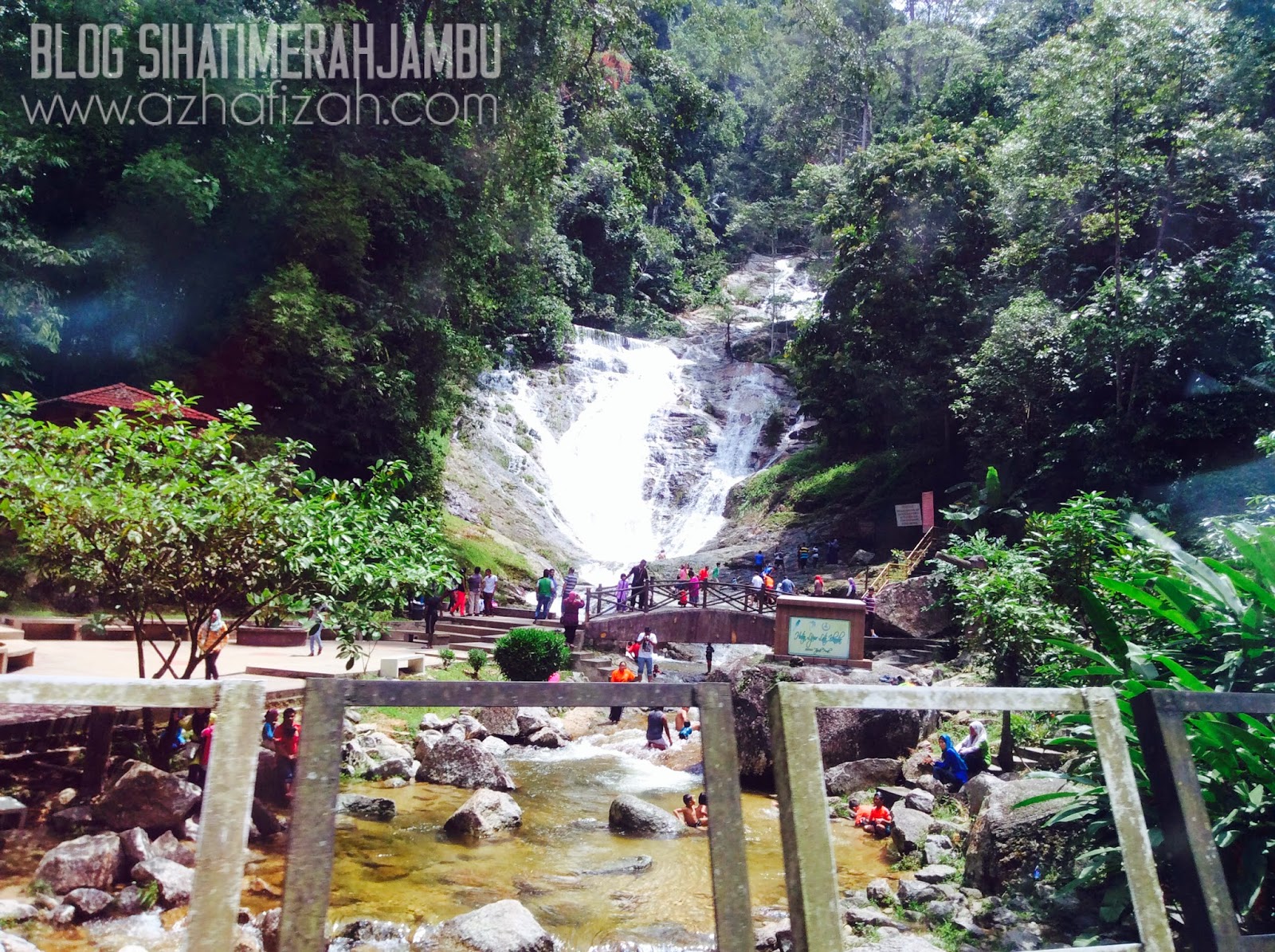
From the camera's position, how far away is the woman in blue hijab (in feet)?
32.4

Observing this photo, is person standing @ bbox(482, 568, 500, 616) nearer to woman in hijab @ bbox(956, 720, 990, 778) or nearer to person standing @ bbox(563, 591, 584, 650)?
person standing @ bbox(563, 591, 584, 650)

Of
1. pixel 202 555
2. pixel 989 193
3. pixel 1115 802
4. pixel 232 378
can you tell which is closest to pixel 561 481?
pixel 232 378

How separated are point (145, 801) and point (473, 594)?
1439cm

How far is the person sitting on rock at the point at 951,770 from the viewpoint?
988cm

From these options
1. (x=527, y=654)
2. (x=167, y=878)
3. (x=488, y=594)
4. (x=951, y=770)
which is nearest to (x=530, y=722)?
(x=527, y=654)

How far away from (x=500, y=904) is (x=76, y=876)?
9.70 feet

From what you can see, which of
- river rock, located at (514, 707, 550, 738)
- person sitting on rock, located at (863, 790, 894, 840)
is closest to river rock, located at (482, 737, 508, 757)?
river rock, located at (514, 707, 550, 738)

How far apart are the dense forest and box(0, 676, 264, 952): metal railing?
59.5ft

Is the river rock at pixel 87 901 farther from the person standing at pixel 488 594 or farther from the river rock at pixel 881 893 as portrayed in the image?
the person standing at pixel 488 594

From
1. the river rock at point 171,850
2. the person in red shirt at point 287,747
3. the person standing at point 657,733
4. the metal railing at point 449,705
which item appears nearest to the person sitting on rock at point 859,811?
the person standing at point 657,733

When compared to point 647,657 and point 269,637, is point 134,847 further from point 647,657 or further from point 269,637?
point 269,637

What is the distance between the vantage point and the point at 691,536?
1287 inches

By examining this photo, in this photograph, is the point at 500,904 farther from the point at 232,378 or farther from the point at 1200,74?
the point at 1200,74

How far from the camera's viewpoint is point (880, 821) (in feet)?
31.2
